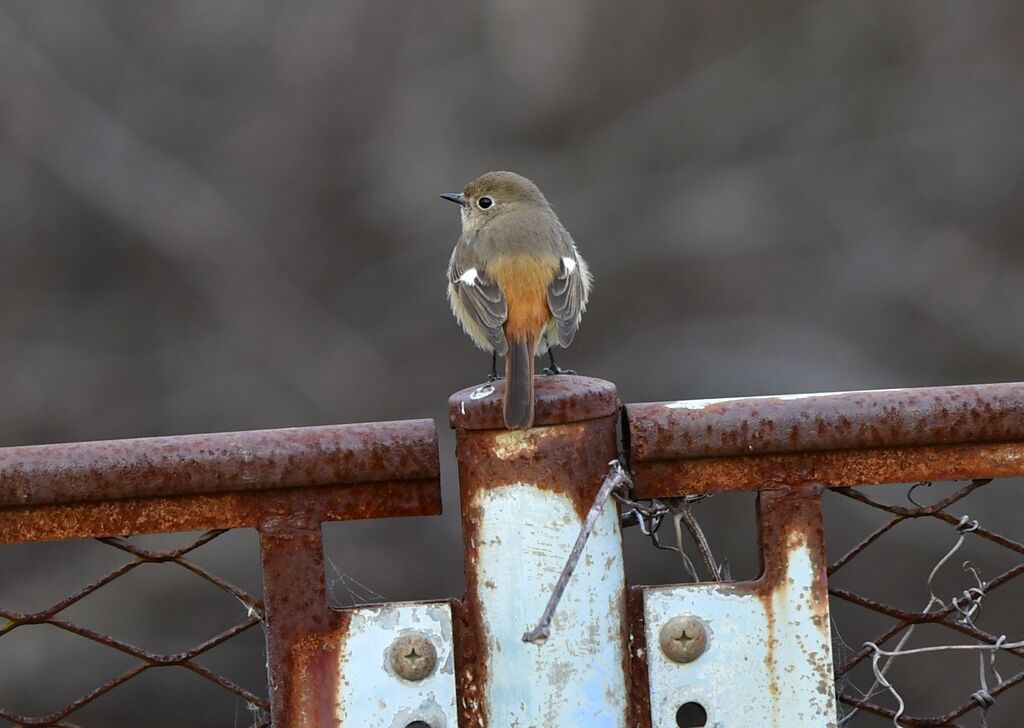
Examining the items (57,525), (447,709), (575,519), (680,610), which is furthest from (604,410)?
(57,525)

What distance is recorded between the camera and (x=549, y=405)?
4.68 feet

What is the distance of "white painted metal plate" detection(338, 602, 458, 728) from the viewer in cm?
145

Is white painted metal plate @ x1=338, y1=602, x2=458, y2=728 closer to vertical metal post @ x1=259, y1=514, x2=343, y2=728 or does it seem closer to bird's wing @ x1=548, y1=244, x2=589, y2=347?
vertical metal post @ x1=259, y1=514, x2=343, y2=728

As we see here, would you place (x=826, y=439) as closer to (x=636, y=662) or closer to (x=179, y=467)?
(x=636, y=662)

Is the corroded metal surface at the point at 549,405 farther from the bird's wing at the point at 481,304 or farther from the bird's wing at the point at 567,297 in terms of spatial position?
the bird's wing at the point at 567,297

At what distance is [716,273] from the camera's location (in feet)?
19.5

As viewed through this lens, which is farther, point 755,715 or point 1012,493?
point 1012,493

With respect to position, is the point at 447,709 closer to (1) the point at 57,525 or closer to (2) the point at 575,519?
(2) the point at 575,519

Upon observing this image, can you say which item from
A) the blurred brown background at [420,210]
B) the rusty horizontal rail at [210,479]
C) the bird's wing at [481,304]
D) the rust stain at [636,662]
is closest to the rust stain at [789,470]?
the rust stain at [636,662]

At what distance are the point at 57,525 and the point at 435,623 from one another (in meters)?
0.38

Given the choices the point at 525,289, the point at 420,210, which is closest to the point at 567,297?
the point at 525,289

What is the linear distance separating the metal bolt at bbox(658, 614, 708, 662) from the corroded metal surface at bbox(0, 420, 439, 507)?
318mm

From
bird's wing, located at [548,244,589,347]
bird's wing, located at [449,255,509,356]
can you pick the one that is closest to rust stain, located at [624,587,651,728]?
bird's wing, located at [449,255,509,356]

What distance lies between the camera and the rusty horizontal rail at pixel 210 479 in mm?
1475
